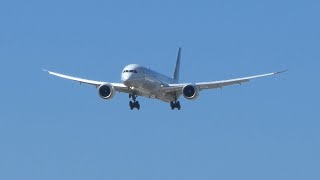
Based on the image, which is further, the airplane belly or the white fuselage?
the airplane belly

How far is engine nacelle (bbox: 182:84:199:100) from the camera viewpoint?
12506cm

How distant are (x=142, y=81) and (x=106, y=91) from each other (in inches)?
185

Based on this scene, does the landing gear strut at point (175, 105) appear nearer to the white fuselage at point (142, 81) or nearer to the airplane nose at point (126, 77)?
the white fuselage at point (142, 81)

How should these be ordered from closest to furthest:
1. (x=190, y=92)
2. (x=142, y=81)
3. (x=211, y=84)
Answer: (x=142, y=81)
(x=190, y=92)
(x=211, y=84)

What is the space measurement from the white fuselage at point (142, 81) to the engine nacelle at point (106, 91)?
2.45 m

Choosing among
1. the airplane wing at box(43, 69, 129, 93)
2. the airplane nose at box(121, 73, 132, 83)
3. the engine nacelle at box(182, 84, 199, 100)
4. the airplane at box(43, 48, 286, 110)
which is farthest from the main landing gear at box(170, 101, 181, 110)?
the airplane nose at box(121, 73, 132, 83)

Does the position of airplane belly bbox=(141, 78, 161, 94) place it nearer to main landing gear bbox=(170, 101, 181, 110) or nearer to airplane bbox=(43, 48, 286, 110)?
airplane bbox=(43, 48, 286, 110)

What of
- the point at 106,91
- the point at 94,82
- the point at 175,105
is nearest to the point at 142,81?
the point at 106,91

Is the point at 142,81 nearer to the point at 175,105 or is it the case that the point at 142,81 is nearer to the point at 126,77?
the point at 126,77

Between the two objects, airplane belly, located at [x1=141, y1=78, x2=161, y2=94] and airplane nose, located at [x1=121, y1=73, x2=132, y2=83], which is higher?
airplane nose, located at [x1=121, y1=73, x2=132, y2=83]

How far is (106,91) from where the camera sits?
124688 mm

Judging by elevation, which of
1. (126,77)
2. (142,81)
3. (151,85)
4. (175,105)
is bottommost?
(175,105)

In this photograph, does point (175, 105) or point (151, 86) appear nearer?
point (151, 86)

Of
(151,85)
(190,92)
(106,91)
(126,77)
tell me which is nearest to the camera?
(126,77)
